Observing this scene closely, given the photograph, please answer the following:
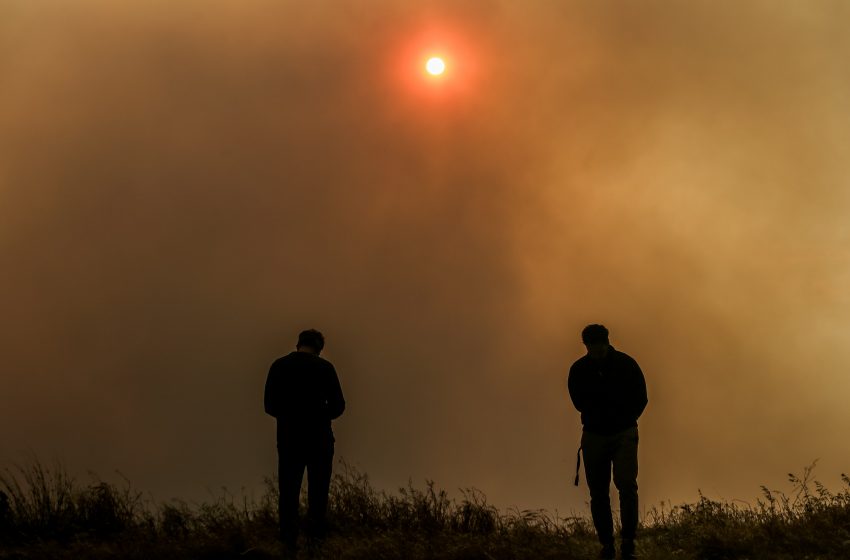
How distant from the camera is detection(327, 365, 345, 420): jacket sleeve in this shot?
7.44 metres

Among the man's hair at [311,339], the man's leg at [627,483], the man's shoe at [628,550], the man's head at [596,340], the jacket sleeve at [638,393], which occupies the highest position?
the man's hair at [311,339]

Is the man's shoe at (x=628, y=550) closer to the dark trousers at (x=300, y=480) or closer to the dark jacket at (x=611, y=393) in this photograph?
the dark jacket at (x=611, y=393)

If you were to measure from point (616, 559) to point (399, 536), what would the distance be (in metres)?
2.09

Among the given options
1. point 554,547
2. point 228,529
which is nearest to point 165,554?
point 228,529

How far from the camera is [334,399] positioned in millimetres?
7469

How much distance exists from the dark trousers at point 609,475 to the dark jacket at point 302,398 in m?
2.35

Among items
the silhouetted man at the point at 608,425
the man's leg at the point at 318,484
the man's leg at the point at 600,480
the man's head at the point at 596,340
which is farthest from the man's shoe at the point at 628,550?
the man's leg at the point at 318,484

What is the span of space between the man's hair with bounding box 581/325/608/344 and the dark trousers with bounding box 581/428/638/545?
0.82m

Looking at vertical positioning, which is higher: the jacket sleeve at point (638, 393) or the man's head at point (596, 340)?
the man's head at point (596, 340)

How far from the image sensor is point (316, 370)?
7.39m

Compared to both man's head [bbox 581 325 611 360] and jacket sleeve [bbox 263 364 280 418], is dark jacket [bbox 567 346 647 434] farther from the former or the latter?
jacket sleeve [bbox 263 364 280 418]

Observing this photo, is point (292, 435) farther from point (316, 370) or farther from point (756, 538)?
point (756, 538)

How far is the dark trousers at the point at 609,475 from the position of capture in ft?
22.5

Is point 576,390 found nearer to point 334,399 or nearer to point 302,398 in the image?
point 334,399
